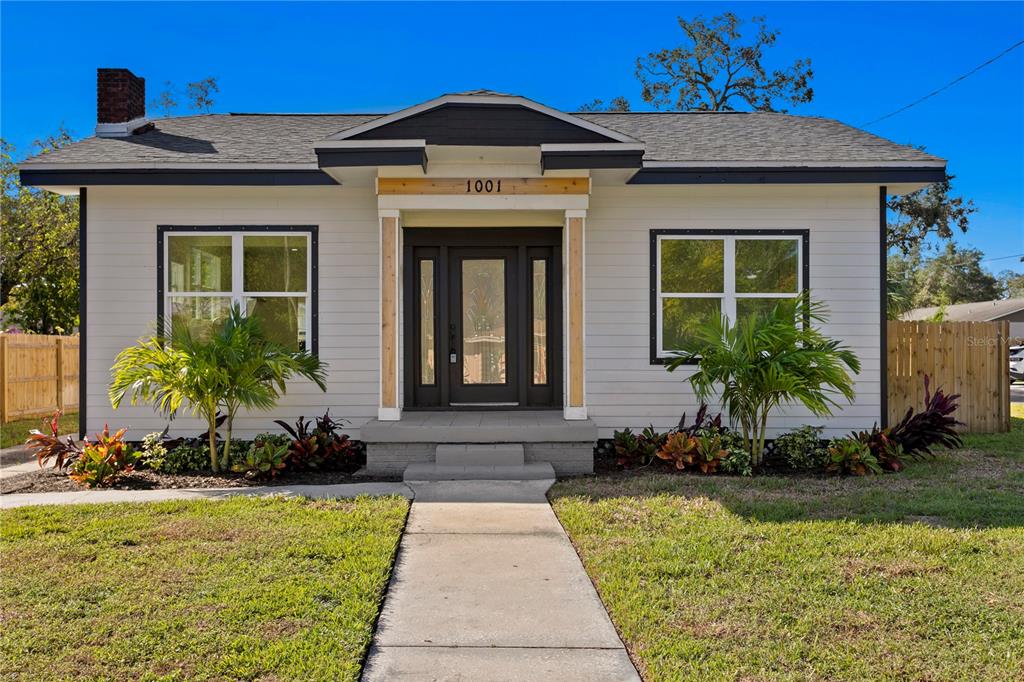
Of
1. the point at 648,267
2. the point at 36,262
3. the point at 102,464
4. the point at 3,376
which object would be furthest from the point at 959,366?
the point at 36,262

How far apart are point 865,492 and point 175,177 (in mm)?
7719

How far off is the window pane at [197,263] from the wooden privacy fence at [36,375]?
199 inches

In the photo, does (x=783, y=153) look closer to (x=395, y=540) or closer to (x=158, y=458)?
(x=395, y=540)

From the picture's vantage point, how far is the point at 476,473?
22.5 feet

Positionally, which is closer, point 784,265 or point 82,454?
point 82,454

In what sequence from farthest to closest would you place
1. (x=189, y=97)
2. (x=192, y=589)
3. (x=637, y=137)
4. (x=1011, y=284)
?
(x=1011, y=284)
(x=189, y=97)
(x=637, y=137)
(x=192, y=589)

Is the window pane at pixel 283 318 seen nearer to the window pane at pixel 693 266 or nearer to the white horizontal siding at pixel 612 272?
the white horizontal siding at pixel 612 272

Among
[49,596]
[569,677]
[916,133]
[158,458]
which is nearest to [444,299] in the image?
[158,458]

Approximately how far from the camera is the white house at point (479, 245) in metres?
7.52

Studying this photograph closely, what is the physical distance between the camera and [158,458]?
7.26m

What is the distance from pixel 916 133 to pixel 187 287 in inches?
963

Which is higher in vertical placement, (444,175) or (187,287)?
(444,175)

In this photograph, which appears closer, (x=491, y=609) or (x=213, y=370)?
(x=491, y=609)

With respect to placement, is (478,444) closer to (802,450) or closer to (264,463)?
(264,463)
